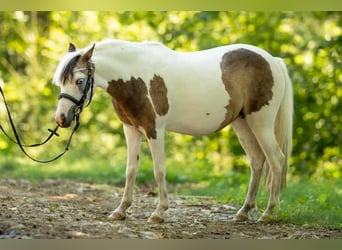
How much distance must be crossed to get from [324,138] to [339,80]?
834mm

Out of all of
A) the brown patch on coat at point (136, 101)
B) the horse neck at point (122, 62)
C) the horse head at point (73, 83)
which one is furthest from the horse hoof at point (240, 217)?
the horse head at point (73, 83)

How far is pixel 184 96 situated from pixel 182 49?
360 centimetres

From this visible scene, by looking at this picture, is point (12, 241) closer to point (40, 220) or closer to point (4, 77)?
point (40, 220)

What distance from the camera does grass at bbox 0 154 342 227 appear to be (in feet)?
15.3

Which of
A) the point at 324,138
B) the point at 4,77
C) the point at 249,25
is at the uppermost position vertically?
the point at 249,25

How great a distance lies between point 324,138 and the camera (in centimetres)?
816

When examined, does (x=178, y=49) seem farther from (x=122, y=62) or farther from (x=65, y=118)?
(x=65, y=118)

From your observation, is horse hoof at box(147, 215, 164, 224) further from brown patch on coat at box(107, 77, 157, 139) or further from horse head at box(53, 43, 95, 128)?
horse head at box(53, 43, 95, 128)

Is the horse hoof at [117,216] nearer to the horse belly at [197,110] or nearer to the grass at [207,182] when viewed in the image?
the horse belly at [197,110]

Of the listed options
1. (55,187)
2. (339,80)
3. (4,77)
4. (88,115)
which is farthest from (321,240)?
(4,77)

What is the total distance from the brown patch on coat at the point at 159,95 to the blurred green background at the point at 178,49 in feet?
11.4

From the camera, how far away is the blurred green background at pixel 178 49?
303 inches

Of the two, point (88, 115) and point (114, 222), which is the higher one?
point (88, 115)
